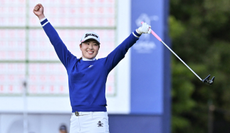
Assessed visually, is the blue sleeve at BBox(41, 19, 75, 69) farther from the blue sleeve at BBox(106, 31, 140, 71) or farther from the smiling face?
the blue sleeve at BBox(106, 31, 140, 71)

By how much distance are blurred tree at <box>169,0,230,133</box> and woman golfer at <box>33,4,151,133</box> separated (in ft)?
43.4

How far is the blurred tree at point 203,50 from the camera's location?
61.4 ft

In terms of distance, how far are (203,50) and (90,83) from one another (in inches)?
632

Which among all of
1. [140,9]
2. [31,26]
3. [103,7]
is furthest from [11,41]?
[140,9]

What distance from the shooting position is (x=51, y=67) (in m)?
7.40

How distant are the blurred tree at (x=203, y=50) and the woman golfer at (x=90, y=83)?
1322 centimetres

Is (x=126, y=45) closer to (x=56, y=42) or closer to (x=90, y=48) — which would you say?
(x=90, y=48)

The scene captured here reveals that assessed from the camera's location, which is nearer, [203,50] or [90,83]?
→ [90,83]

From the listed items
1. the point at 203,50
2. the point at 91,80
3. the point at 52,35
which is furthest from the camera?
the point at 203,50

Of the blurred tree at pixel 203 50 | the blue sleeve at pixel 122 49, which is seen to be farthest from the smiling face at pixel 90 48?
the blurred tree at pixel 203 50

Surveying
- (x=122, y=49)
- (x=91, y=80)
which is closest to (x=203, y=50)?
(x=122, y=49)

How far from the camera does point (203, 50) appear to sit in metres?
19.9

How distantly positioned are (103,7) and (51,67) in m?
1.18

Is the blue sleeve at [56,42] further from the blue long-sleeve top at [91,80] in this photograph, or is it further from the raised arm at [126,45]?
the raised arm at [126,45]
